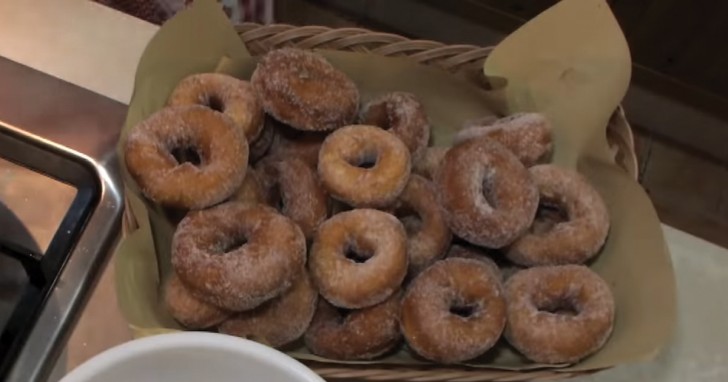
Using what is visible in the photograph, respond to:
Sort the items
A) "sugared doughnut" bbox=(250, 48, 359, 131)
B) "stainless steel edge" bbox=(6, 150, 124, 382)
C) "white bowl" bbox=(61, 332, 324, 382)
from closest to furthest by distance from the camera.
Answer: "white bowl" bbox=(61, 332, 324, 382) < "stainless steel edge" bbox=(6, 150, 124, 382) < "sugared doughnut" bbox=(250, 48, 359, 131)

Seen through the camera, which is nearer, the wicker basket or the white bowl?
the white bowl

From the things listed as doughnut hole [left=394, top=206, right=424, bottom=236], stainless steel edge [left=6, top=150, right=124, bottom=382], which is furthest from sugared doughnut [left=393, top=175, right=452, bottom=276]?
stainless steel edge [left=6, top=150, right=124, bottom=382]

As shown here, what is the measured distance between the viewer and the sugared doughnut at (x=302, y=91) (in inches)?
28.6

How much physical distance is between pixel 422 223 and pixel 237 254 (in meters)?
0.16

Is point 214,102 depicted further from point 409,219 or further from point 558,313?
point 558,313

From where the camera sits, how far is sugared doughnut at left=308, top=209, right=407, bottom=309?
0.66 meters

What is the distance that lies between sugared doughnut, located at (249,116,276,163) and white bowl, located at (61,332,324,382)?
0.99 feet

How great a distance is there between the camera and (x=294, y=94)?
72 cm

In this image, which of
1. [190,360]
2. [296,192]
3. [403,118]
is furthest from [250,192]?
[190,360]

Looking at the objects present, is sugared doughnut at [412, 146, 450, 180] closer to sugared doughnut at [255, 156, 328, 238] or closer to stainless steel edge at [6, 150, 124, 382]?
sugared doughnut at [255, 156, 328, 238]

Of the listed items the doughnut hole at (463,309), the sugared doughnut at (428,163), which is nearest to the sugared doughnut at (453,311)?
the doughnut hole at (463,309)

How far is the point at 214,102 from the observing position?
0.76 meters

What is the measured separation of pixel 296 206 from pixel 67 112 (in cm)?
20

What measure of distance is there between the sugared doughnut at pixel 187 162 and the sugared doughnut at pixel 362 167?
2.6 inches
